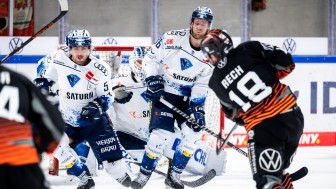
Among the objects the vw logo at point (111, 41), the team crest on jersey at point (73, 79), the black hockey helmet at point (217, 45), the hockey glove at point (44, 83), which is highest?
the vw logo at point (111, 41)

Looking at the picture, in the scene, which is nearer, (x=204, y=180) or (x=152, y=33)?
(x=204, y=180)

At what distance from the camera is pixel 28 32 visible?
9523 mm

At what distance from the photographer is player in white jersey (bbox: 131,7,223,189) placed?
4969 millimetres

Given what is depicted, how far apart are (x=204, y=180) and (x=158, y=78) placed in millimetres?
944

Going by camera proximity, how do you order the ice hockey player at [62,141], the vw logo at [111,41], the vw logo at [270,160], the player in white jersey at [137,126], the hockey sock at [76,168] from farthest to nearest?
1. the vw logo at [111,41]
2. the player in white jersey at [137,126]
3. the ice hockey player at [62,141]
4. the hockey sock at [76,168]
5. the vw logo at [270,160]

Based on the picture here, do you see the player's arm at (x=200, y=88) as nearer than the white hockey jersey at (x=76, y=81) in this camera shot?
No

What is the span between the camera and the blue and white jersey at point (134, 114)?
6.00 meters

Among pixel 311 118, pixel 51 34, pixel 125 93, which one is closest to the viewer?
pixel 125 93

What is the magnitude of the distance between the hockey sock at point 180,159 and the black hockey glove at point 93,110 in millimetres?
608

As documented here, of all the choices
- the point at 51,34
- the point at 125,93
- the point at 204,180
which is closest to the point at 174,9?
the point at 51,34

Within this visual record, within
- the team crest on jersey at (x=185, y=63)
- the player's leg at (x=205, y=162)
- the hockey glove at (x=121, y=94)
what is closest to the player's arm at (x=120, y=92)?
the hockey glove at (x=121, y=94)

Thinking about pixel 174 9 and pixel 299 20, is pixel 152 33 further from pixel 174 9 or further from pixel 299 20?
pixel 299 20

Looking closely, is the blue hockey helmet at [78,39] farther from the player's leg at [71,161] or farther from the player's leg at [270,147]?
the player's leg at [270,147]

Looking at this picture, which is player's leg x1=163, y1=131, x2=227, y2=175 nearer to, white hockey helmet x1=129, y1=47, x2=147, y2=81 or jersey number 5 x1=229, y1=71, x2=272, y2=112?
white hockey helmet x1=129, y1=47, x2=147, y2=81
